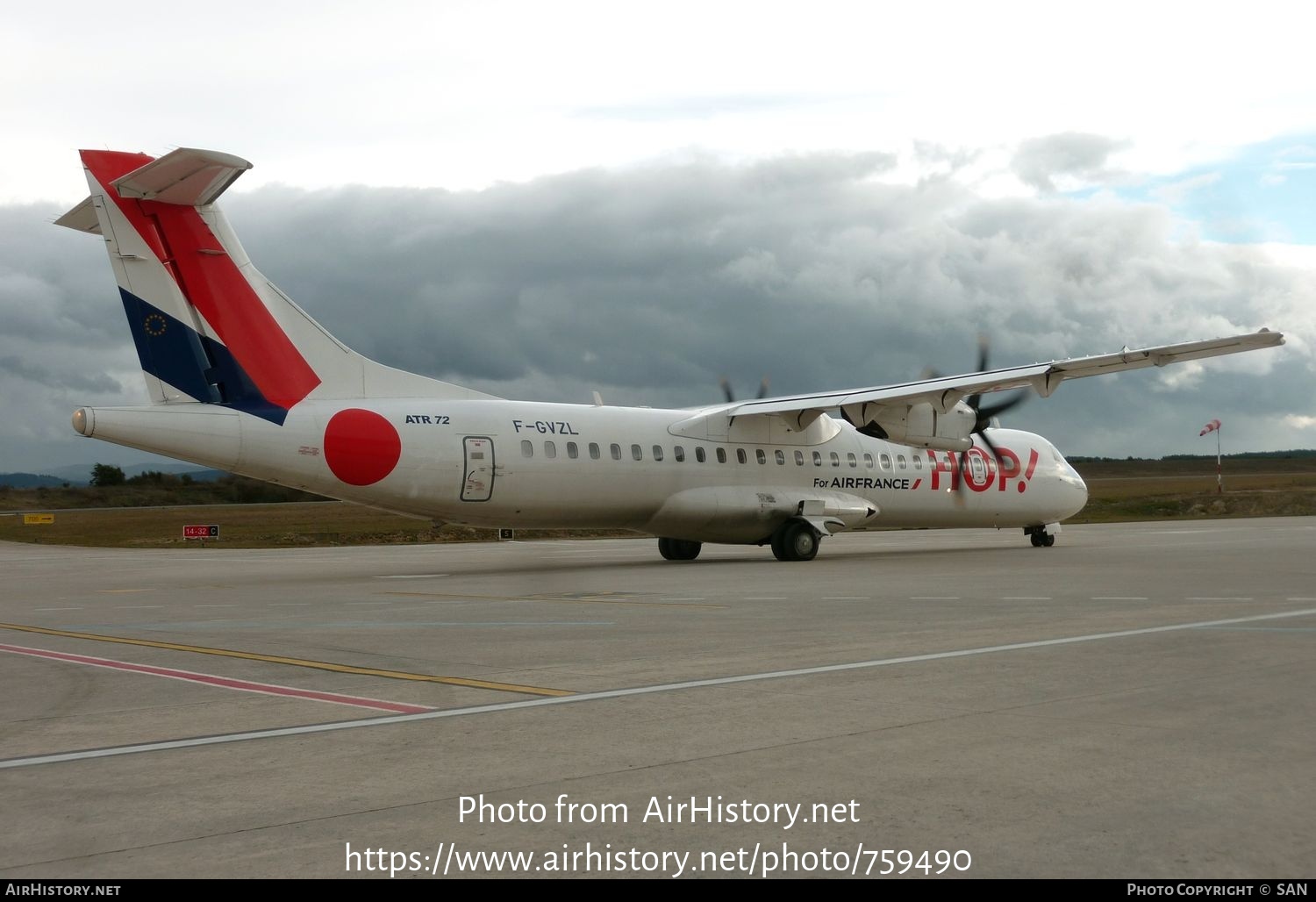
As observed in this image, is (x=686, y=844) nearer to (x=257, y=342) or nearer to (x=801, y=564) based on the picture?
(x=257, y=342)

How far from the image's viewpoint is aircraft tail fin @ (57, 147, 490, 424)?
1977cm

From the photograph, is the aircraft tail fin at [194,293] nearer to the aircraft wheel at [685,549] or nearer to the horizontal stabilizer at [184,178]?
the horizontal stabilizer at [184,178]

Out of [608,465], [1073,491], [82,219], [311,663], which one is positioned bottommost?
[311,663]

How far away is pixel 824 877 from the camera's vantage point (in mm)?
4504

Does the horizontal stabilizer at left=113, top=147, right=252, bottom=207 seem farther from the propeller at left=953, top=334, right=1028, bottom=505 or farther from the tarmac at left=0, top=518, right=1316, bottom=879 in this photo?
the propeller at left=953, top=334, right=1028, bottom=505

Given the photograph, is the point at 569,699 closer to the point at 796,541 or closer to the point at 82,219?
the point at 82,219

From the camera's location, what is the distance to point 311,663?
1059cm

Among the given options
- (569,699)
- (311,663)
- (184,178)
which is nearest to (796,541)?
(184,178)

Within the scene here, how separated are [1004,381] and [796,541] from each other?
5964 millimetres

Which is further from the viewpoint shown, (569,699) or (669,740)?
(569,699)

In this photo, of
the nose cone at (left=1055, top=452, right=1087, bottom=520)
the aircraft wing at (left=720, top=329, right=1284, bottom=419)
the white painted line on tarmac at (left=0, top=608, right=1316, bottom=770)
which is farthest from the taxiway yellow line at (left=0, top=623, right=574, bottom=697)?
the nose cone at (left=1055, top=452, right=1087, bottom=520)

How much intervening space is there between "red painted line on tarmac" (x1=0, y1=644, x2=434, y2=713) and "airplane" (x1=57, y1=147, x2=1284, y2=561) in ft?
28.7

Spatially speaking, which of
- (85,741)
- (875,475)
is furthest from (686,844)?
(875,475)

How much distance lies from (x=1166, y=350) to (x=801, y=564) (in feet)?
29.7
